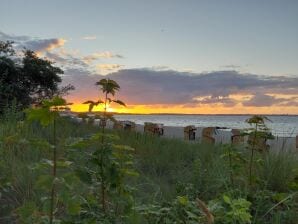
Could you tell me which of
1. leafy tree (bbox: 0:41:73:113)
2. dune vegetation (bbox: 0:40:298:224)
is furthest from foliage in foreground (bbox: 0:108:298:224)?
leafy tree (bbox: 0:41:73:113)

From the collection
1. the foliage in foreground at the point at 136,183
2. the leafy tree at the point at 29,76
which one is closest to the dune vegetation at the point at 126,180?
the foliage in foreground at the point at 136,183

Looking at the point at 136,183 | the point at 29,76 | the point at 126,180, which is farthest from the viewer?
the point at 29,76

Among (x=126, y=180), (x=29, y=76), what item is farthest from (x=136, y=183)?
(x=29, y=76)

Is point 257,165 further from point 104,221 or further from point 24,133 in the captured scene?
point 24,133

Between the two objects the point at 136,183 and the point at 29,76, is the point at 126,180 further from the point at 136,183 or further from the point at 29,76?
the point at 29,76

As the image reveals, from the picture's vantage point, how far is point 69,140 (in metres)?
2.82

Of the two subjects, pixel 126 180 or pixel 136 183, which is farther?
pixel 136 183

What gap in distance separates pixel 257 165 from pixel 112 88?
3.01m

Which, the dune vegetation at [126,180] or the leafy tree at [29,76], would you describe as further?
the leafy tree at [29,76]

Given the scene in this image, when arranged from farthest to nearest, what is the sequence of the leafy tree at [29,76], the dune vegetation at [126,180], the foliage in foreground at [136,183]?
1. the leafy tree at [29,76]
2. the foliage in foreground at [136,183]
3. the dune vegetation at [126,180]

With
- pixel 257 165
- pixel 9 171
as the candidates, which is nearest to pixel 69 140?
pixel 9 171

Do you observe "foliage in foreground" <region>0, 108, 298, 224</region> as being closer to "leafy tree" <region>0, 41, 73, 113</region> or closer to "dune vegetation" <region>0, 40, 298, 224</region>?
"dune vegetation" <region>0, 40, 298, 224</region>

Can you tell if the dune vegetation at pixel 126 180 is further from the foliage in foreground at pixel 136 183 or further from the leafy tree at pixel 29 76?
the leafy tree at pixel 29 76

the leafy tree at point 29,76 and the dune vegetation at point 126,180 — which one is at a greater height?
the leafy tree at point 29,76
